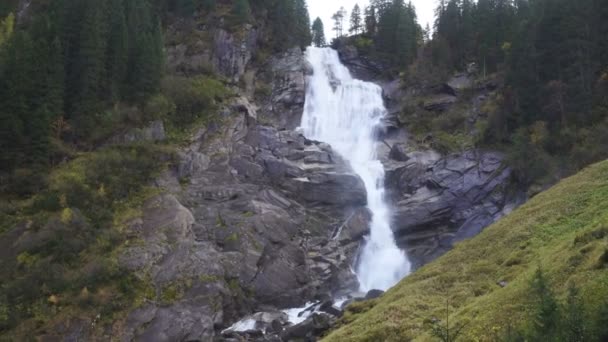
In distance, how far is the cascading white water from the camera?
38.2 metres

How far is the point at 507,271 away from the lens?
20609 mm

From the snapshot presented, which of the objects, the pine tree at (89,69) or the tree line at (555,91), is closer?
the tree line at (555,91)

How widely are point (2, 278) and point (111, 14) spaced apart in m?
27.9

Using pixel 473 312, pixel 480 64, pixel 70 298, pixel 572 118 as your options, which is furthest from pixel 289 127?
pixel 473 312

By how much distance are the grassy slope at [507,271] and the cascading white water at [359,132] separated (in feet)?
37.8

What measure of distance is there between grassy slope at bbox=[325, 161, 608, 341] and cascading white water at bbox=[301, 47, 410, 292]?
11.5m

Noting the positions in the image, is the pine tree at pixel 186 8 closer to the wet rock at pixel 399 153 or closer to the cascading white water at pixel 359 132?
the cascading white water at pixel 359 132

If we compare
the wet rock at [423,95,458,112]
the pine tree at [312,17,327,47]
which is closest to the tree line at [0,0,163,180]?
the wet rock at [423,95,458,112]

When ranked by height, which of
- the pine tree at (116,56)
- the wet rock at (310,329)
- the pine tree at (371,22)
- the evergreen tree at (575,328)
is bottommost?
the wet rock at (310,329)

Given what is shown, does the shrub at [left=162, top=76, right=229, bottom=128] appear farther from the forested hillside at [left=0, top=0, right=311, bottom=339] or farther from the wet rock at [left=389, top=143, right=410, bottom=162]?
the wet rock at [left=389, top=143, right=410, bottom=162]

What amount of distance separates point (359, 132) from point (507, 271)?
117 ft

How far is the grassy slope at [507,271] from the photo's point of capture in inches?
610

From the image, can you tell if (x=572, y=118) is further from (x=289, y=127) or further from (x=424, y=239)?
(x=289, y=127)

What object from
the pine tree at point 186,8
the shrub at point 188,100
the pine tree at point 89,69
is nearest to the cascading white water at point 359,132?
the shrub at point 188,100
